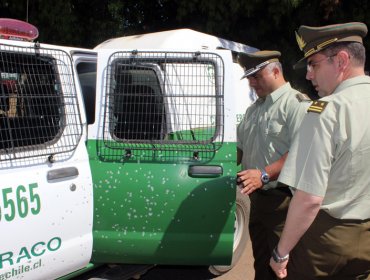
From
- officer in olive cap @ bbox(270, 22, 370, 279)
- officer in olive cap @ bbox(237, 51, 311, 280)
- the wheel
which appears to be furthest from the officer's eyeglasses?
the wheel

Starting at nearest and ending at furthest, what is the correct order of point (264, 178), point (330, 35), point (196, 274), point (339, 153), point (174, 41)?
point (339, 153) → point (330, 35) → point (264, 178) → point (196, 274) → point (174, 41)

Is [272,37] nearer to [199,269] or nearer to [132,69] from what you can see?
[199,269]

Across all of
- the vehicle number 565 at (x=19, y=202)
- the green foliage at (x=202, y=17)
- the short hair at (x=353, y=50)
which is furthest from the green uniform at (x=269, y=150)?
the green foliage at (x=202, y=17)

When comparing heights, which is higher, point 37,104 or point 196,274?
point 37,104

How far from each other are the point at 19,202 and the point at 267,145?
5.14ft

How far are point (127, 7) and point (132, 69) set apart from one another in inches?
254

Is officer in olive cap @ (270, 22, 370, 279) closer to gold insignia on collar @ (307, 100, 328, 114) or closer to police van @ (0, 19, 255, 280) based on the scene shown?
gold insignia on collar @ (307, 100, 328, 114)

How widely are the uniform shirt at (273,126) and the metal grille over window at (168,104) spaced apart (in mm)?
321

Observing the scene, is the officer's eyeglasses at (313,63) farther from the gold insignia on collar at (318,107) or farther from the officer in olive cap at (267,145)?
the officer in olive cap at (267,145)

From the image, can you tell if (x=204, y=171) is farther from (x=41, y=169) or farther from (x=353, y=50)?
(x=353, y=50)

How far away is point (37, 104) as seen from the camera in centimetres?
261

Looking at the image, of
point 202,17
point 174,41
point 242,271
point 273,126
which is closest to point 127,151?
point 273,126

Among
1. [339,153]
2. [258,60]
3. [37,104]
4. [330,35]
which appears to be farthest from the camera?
[258,60]

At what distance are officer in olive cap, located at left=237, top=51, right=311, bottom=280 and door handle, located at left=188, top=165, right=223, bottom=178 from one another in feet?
0.46
